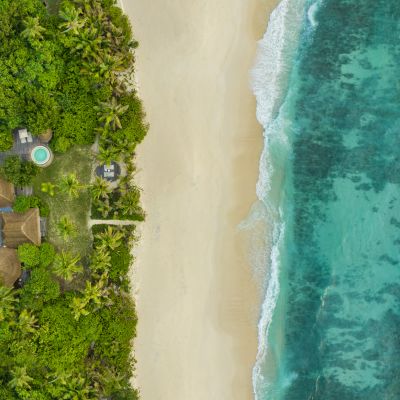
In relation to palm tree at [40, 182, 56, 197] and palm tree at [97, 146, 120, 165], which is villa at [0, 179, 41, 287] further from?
palm tree at [97, 146, 120, 165]

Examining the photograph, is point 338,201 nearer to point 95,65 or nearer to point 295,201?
point 295,201

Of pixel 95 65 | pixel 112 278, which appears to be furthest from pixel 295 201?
pixel 95 65

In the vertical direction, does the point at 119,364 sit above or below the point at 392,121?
below

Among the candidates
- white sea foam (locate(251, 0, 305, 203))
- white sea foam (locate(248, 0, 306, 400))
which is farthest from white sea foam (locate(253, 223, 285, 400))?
white sea foam (locate(251, 0, 305, 203))

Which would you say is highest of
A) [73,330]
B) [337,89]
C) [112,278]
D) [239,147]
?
[337,89]
